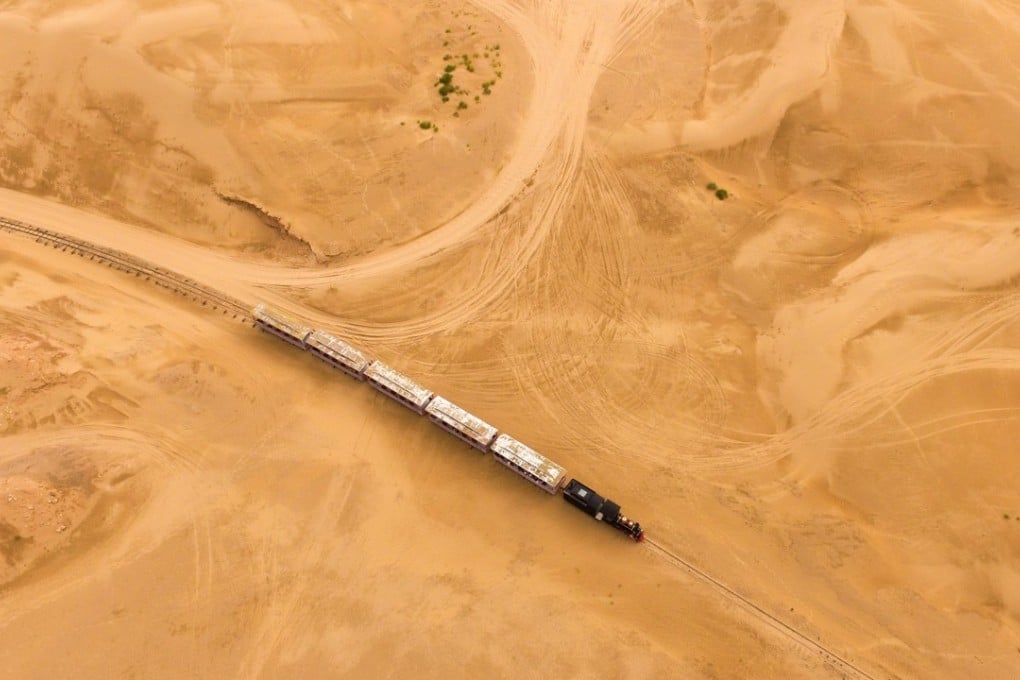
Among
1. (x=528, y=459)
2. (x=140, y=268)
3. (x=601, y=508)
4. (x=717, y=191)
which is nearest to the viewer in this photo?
(x=601, y=508)

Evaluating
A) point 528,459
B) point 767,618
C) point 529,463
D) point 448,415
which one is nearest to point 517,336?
point 448,415

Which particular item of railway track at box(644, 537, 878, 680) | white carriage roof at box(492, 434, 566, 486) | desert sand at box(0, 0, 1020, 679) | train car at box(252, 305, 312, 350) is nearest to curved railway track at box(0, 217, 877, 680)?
desert sand at box(0, 0, 1020, 679)

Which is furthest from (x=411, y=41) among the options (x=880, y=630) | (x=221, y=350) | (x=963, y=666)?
(x=963, y=666)

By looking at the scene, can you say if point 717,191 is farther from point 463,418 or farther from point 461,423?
point 461,423

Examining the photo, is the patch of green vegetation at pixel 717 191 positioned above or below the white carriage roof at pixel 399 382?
above

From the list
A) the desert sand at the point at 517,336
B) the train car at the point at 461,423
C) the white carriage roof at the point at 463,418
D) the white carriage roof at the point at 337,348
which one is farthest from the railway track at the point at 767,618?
the white carriage roof at the point at 337,348

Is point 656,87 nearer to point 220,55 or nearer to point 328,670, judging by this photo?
point 220,55

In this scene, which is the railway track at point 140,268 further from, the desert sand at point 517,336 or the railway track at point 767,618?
the railway track at point 767,618
